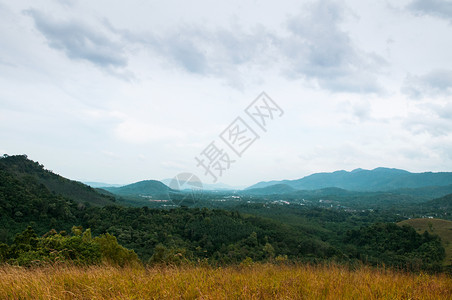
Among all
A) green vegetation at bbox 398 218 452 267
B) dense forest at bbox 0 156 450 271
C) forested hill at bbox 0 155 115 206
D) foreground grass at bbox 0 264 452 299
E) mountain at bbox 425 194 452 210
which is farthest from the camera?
mountain at bbox 425 194 452 210

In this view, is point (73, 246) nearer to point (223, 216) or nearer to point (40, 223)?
point (40, 223)

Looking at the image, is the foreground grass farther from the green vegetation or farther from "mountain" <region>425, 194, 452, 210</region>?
"mountain" <region>425, 194, 452, 210</region>

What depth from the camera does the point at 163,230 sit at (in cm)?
5072

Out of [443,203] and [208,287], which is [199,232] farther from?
[443,203]

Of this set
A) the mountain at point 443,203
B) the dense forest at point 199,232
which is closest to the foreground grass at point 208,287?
the dense forest at point 199,232

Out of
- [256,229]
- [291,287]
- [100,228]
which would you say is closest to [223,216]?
[256,229]

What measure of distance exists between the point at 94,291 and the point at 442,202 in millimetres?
177442

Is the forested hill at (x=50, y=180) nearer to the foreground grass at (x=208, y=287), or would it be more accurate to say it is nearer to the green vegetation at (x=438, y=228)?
the foreground grass at (x=208, y=287)

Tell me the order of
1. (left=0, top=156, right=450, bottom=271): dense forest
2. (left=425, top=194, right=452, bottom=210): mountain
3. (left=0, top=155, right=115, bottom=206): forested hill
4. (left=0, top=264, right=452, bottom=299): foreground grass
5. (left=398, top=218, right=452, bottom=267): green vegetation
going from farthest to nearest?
(left=425, top=194, right=452, bottom=210): mountain, (left=0, top=155, right=115, bottom=206): forested hill, (left=398, top=218, right=452, bottom=267): green vegetation, (left=0, top=156, right=450, bottom=271): dense forest, (left=0, top=264, right=452, bottom=299): foreground grass

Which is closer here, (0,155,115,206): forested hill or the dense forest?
the dense forest

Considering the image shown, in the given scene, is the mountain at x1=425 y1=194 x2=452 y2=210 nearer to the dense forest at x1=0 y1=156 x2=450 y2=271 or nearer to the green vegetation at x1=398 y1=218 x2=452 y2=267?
the green vegetation at x1=398 y1=218 x2=452 y2=267

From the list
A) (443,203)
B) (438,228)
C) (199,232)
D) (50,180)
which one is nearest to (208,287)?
(199,232)

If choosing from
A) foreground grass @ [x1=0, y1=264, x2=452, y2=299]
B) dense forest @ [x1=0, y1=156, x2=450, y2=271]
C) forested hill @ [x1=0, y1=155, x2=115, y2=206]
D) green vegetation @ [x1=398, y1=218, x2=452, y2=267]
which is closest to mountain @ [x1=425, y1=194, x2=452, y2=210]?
green vegetation @ [x1=398, y1=218, x2=452, y2=267]

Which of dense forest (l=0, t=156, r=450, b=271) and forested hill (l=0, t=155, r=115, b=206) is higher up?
forested hill (l=0, t=155, r=115, b=206)
